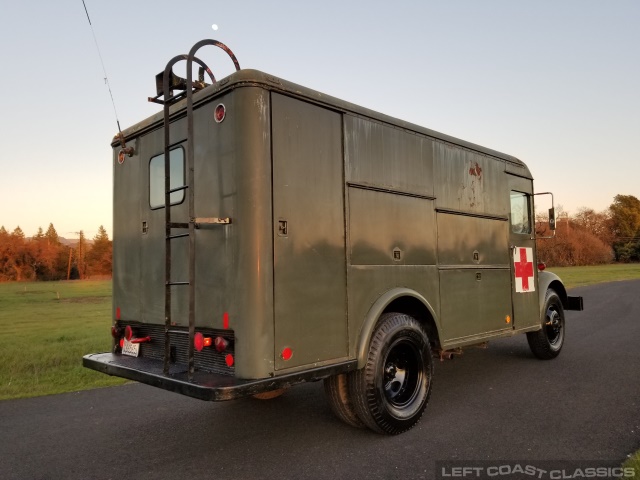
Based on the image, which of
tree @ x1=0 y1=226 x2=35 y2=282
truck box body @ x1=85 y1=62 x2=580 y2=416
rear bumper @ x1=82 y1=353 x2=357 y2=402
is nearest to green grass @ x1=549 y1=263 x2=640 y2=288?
truck box body @ x1=85 y1=62 x2=580 y2=416

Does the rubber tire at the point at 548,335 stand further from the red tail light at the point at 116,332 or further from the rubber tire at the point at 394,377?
A: the red tail light at the point at 116,332

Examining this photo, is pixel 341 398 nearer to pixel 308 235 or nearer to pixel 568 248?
pixel 308 235

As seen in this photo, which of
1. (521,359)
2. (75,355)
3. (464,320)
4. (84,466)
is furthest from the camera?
(75,355)

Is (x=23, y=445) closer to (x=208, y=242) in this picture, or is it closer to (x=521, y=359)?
(x=208, y=242)

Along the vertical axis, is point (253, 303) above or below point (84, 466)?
above

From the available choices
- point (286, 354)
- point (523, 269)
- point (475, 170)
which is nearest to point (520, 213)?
point (523, 269)

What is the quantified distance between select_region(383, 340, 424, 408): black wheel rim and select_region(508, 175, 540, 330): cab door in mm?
2175

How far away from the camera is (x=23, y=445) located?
412cm

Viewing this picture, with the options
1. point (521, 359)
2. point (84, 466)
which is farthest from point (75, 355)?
point (521, 359)

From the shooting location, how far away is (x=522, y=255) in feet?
21.5

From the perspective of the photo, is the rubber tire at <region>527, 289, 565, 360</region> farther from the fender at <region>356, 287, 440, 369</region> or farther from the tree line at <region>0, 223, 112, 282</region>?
the tree line at <region>0, 223, 112, 282</region>

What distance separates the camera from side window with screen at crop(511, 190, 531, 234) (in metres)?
6.52

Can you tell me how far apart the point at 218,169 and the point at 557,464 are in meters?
3.32

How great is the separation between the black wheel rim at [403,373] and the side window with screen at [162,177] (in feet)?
7.75
